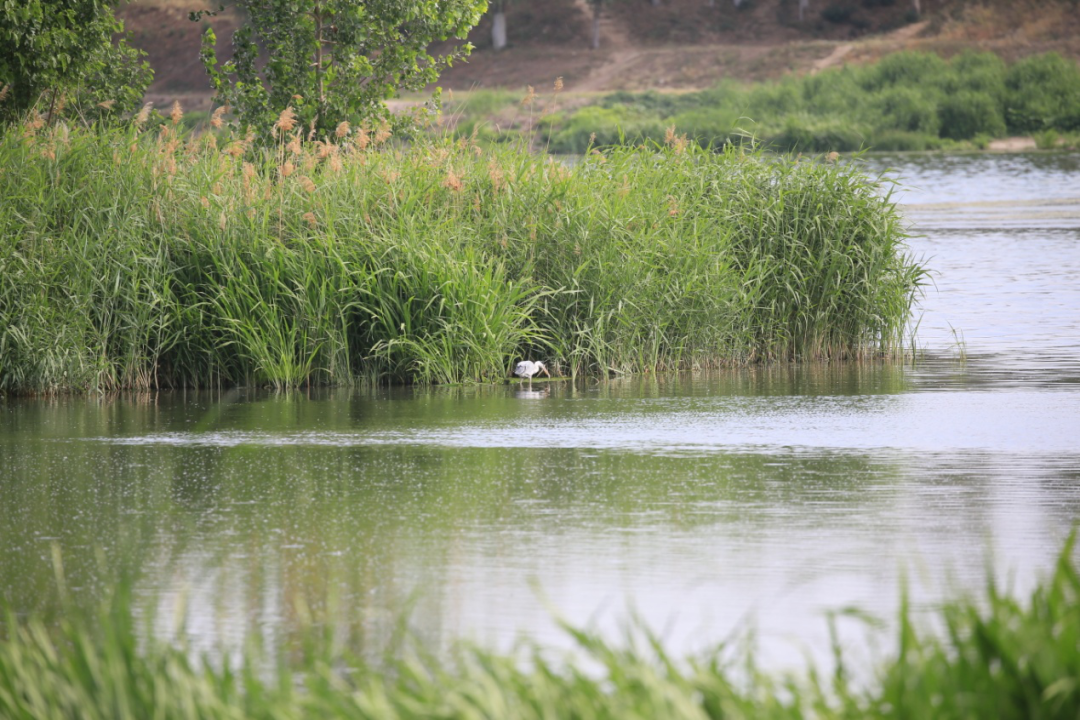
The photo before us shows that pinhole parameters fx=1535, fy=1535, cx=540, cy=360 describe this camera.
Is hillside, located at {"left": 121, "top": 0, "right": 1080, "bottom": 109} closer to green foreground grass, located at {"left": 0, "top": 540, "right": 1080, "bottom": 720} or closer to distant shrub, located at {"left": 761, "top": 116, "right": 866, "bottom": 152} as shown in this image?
distant shrub, located at {"left": 761, "top": 116, "right": 866, "bottom": 152}

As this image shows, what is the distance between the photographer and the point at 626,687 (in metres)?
3.47

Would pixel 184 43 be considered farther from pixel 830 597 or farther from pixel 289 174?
pixel 830 597

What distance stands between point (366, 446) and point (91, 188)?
14.0 ft

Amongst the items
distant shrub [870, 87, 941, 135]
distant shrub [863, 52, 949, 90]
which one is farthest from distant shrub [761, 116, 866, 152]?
distant shrub [863, 52, 949, 90]

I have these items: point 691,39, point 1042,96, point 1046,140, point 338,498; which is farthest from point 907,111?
point 338,498

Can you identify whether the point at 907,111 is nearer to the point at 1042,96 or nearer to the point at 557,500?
the point at 1042,96

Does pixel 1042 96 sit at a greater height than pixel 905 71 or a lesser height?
lesser

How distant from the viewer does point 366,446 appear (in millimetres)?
9250

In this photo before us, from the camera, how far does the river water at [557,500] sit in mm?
5520

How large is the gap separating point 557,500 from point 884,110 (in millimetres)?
54280

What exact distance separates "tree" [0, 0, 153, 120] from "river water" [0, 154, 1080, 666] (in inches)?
157

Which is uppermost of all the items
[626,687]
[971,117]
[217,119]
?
[971,117]

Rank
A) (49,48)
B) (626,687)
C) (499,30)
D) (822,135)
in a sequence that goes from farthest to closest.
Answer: (499,30) < (822,135) < (49,48) < (626,687)

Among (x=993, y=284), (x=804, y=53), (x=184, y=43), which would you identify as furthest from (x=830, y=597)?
(x=184, y=43)
